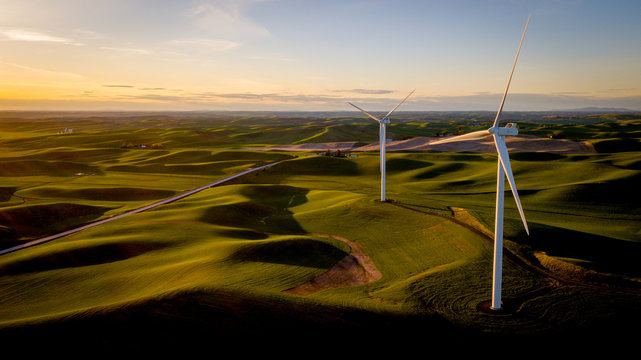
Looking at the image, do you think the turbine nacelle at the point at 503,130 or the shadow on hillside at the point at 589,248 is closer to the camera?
the turbine nacelle at the point at 503,130

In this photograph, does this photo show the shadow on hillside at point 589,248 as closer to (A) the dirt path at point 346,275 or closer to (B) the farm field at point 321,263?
(B) the farm field at point 321,263

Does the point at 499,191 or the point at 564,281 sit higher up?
the point at 499,191

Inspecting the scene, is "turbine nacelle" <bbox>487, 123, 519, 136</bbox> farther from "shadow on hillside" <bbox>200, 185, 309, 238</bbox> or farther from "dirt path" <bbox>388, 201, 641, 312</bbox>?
"shadow on hillside" <bbox>200, 185, 309, 238</bbox>

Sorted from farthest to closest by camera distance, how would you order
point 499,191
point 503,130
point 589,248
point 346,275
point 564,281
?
1. point 589,248
2. point 346,275
3. point 564,281
4. point 503,130
5. point 499,191

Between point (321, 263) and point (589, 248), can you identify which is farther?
point (589, 248)

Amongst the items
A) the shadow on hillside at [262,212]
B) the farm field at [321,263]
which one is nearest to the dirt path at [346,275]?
the farm field at [321,263]

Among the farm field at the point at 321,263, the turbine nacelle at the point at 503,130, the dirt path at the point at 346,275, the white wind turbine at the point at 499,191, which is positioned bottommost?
the dirt path at the point at 346,275

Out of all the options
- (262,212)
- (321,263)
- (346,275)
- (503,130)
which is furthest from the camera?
(262,212)

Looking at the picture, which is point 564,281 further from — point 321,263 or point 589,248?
point 321,263

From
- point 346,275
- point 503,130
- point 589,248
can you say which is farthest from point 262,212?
point 589,248

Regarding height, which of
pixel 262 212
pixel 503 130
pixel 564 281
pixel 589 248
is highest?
pixel 503 130
